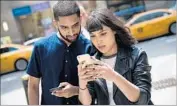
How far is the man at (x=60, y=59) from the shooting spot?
3.82ft

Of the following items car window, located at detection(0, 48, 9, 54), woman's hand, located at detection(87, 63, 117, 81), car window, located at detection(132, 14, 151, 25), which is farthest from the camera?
car window, located at detection(0, 48, 9, 54)

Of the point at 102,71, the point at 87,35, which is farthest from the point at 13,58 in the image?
the point at 102,71

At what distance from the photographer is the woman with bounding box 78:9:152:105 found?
3.22 ft

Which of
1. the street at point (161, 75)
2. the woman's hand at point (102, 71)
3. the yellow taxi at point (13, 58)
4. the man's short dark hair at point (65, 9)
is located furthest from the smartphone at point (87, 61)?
the yellow taxi at point (13, 58)

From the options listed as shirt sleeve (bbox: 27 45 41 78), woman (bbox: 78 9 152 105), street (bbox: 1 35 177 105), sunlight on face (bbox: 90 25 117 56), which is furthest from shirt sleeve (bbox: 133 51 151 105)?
street (bbox: 1 35 177 105)

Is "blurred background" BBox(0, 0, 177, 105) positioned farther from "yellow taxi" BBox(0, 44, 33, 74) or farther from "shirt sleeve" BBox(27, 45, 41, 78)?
"shirt sleeve" BBox(27, 45, 41, 78)

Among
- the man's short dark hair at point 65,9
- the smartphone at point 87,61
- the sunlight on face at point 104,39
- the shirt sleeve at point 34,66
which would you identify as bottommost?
the shirt sleeve at point 34,66

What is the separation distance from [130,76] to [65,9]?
1.16 feet

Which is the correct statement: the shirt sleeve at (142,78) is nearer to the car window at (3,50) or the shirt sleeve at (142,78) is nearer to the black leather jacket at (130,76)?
the black leather jacket at (130,76)

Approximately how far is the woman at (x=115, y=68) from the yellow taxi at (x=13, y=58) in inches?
241

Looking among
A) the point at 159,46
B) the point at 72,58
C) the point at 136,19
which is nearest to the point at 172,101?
the point at 72,58

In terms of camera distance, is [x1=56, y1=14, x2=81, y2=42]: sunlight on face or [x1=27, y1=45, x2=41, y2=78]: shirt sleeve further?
[x1=27, y1=45, x2=41, y2=78]: shirt sleeve

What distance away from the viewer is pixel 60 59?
1259 millimetres

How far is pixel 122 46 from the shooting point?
1.11 m
